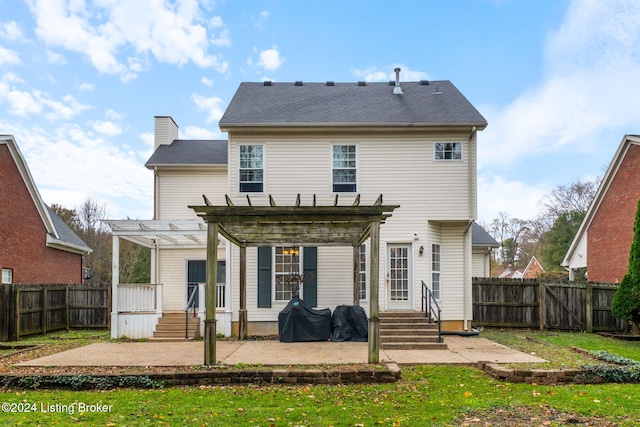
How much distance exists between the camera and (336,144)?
13086 mm

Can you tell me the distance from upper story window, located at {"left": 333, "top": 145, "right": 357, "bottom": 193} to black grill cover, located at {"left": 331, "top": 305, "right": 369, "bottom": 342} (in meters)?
3.30

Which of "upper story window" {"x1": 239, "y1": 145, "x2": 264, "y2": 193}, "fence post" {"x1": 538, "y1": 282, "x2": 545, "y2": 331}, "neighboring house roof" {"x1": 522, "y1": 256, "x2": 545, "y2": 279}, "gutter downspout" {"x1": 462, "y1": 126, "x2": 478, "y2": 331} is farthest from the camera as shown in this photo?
"neighboring house roof" {"x1": 522, "y1": 256, "x2": 545, "y2": 279}

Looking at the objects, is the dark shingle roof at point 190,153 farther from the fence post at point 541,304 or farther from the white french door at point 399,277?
the fence post at point 541,304

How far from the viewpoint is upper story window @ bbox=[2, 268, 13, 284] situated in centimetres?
1555

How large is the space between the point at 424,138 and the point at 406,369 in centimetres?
689

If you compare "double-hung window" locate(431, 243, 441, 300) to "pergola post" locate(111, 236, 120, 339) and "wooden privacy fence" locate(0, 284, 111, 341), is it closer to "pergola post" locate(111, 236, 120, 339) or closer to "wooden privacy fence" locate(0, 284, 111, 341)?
"pergola post" locate(111, 236, 120, 339)

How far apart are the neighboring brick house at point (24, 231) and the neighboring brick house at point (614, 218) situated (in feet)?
68.6

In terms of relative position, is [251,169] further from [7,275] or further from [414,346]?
[7,275]

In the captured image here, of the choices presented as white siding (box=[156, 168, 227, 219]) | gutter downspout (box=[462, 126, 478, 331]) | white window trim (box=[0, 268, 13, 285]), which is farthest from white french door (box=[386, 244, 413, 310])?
white window trim (box=[0, 268, 13, 285])

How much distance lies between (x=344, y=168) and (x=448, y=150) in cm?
288

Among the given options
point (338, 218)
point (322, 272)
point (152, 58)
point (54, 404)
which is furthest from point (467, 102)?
point (54, 404)

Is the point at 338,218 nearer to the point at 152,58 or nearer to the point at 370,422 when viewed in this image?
the point at 370,422

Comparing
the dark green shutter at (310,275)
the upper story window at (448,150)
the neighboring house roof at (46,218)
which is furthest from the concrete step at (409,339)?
the neighboring house roof at (46,218)

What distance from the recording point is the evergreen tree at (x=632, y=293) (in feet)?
39.8
